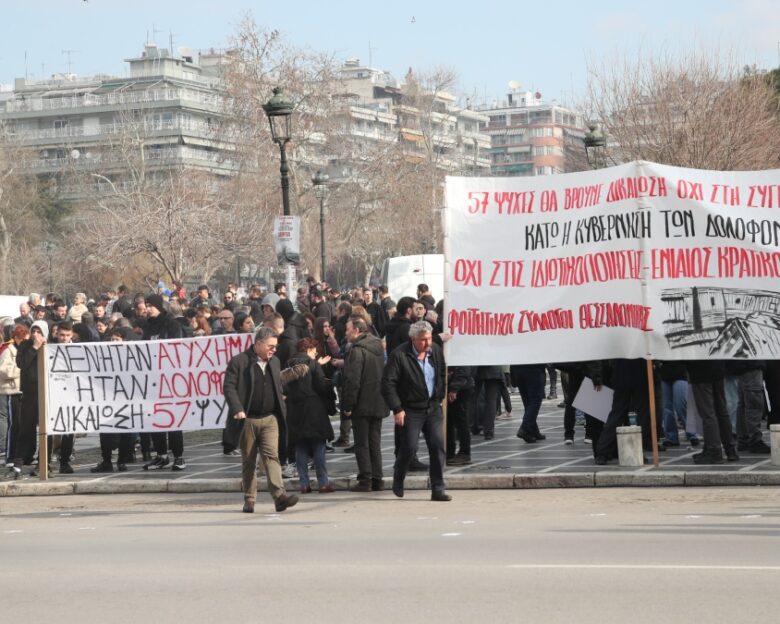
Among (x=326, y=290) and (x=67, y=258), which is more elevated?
(x=67, y=258)

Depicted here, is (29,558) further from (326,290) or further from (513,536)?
(326,290)

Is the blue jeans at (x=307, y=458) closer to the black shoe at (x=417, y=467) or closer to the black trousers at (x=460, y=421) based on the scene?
the black shoe at (x=417, y=467)

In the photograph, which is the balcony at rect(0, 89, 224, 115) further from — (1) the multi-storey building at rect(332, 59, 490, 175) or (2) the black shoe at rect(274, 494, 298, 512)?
(2) the black shoe at rect(274, 494, 298, 512)

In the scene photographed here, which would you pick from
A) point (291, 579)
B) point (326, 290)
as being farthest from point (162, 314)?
point (326, 290)

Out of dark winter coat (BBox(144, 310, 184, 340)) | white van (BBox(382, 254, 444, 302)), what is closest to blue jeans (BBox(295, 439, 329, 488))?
dark winter coat (BBox(144, 310, 184, 340))

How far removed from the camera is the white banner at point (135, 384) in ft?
54.4

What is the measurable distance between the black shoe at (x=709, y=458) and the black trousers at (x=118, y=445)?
21.9ft

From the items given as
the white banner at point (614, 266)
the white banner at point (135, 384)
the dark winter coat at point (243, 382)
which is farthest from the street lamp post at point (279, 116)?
the dark winter coat at point (243, 382)

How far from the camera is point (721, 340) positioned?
48.2 ft

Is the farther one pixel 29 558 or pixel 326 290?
pixel 326 290

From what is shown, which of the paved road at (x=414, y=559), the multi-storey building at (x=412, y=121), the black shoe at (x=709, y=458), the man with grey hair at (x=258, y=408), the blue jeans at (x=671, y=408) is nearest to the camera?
the paved road at (x=414, y=559)

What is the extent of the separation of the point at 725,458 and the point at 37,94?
12789 cm

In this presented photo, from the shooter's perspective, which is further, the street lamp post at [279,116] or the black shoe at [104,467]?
the street lamp post at [279,116]

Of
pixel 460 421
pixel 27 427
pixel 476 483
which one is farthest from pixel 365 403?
pixel 27 427
